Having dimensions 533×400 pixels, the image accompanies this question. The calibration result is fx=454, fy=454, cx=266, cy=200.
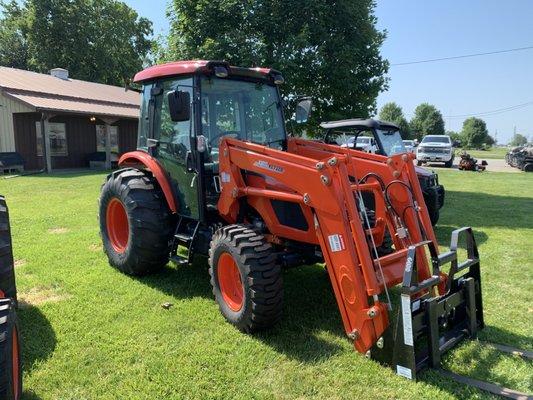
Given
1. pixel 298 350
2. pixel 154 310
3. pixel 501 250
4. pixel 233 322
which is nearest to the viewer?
pixel 298 350

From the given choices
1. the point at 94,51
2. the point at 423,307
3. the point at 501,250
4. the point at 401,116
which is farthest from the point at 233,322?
the point at 401,116

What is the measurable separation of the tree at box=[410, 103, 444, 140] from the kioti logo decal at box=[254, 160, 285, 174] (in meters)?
69.6

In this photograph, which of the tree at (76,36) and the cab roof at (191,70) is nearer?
the cab roof at (191,70)

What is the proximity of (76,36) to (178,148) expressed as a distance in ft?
120

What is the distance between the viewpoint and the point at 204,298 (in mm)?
4645

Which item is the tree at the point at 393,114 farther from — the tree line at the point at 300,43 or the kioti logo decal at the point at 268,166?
the kioti logo decal at the point at 268,166

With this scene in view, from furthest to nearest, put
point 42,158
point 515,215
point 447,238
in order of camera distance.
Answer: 1. point 42,158
2. point 515,215
3. point 447,238

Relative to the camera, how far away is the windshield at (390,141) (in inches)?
356

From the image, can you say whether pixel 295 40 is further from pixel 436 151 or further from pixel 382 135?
pixel 436 151

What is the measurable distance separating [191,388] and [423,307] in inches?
68.2

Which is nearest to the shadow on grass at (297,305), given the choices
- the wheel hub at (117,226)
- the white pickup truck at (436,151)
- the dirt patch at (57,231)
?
the wheel hub at (117,226)

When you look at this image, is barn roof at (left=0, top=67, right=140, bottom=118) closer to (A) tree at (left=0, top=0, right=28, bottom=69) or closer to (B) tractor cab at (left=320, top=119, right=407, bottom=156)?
(B) tractor cab at (left=320, top=119, right=407, bottom=156)

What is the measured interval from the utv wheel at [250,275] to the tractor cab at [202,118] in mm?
756

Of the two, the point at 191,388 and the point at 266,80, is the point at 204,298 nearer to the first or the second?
the point at 191,388
